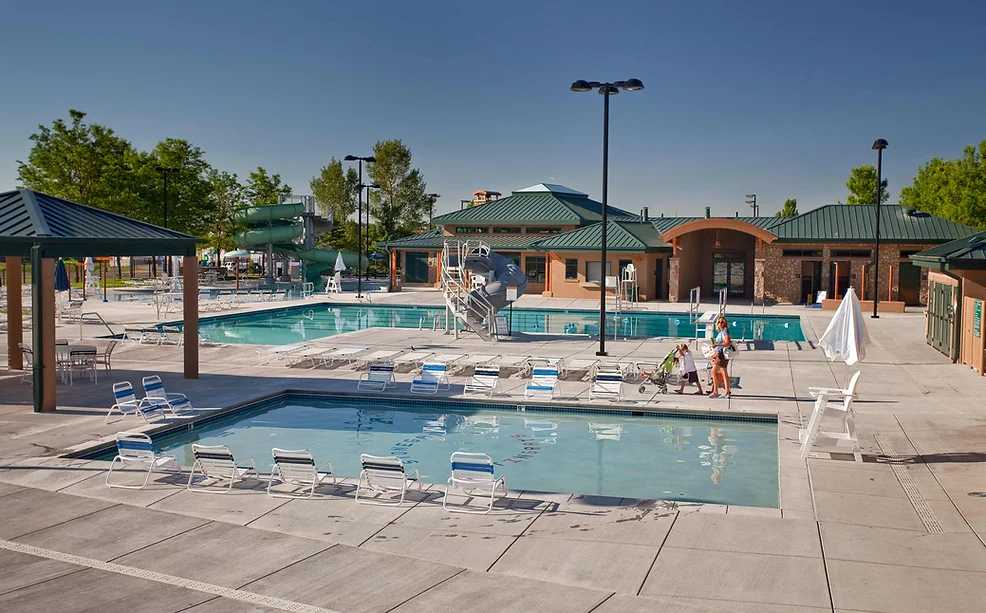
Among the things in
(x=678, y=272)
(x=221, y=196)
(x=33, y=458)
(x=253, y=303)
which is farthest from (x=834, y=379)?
(x=221, y=196)

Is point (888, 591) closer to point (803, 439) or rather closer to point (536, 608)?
point (536, 608)

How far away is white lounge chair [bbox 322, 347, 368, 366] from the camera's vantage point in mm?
21359

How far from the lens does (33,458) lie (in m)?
12.2

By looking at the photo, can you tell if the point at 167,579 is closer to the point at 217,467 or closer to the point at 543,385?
the point at 217,467

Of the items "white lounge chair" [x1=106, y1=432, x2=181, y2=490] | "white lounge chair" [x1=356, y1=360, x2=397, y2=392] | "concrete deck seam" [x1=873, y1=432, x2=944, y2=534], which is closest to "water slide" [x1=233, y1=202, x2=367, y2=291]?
"white lounge chair" [x1=356, y1=360, x2=397, y2=392]

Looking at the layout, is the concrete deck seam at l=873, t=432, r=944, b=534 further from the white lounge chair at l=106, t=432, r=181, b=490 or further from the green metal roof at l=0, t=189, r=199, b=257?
the green metal roof at l=0, t=189, r=199, b=257

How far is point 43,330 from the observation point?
50.2 ft

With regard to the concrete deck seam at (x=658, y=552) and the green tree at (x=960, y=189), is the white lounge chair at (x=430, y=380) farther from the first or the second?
the green tree at (x=960, y=189)

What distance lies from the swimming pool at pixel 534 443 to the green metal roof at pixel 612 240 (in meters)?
25.7

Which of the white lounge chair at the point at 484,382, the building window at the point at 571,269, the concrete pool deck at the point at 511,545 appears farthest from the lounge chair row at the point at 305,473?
the building window at the point at 571,269

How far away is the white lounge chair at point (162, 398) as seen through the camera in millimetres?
15075

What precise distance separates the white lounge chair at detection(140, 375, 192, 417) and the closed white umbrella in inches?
438

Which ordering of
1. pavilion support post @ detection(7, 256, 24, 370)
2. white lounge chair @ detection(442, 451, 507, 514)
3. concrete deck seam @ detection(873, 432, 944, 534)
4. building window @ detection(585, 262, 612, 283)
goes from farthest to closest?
building window @ detection(585, 262, 612, 283), pavilion support post @ detection(7, 256, 24, 370), white lounge chair @ detection(442, 451, 507, 514), concrete deck seam @ detection(873, 432, 944, 534)

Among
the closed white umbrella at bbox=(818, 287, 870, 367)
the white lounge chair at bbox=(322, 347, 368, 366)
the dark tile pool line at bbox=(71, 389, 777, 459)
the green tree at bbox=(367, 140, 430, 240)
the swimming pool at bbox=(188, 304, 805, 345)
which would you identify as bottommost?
the dark tile pool line at bbox=(71, 389, 777, 459)
